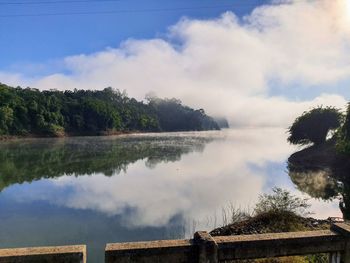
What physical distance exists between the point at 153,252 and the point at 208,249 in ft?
2.23

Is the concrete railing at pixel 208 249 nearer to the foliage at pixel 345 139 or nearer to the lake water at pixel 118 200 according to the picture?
the lake water at pixel 118 200

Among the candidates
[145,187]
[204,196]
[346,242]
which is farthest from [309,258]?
[145,187]

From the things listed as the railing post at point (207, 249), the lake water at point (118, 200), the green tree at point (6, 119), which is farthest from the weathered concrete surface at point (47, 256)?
the green tree at point (6, 119)

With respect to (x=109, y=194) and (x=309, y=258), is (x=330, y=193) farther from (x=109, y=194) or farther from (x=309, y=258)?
(x=309, y=258)

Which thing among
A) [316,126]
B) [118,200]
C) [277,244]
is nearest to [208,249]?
[277,244]

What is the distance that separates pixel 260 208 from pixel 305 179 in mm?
16933

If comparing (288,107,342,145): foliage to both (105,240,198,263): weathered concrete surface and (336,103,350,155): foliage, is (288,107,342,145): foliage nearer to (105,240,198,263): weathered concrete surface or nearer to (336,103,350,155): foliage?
(336,103,350,155): foliage

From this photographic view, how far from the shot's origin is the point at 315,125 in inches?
1756

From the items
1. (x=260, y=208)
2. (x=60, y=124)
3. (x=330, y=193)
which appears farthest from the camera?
(x=60, y=124)

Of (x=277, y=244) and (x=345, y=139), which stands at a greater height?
(x=345, y=139)

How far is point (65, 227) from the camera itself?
46.2ft

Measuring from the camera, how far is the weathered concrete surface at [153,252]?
165 inches

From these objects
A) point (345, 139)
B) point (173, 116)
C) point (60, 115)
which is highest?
point (173, 116)

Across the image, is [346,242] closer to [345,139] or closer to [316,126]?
[345,139]
